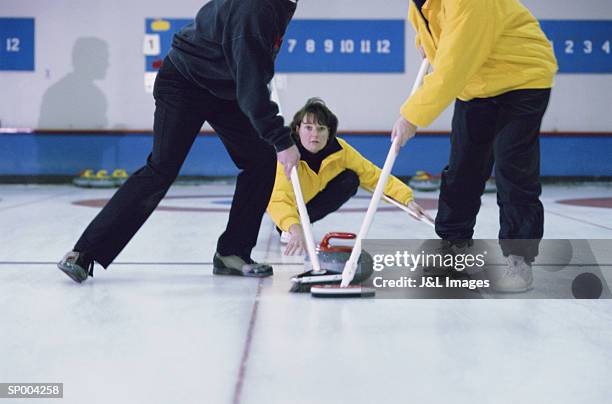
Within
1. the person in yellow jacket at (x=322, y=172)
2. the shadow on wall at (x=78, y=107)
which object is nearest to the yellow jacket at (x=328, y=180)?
the person in yellow jacket at (x=322, y=172)

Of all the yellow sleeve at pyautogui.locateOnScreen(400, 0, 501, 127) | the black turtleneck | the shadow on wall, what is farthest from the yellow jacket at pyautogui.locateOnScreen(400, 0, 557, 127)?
the shadow on wall

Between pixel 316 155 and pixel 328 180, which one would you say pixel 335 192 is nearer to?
pixel 328 180

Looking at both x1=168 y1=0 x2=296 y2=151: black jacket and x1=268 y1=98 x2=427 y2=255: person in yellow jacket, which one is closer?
x1=168 y1=0 x2=296 y2=151: black jacket

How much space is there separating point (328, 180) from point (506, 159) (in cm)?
98

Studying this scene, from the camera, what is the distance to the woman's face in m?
2.56

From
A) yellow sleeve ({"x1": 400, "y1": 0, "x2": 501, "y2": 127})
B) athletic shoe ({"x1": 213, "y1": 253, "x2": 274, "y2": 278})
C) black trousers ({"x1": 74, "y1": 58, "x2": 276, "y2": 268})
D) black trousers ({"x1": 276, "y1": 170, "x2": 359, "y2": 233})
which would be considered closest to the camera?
yellow sleeve ({"x1": 400, "y1": 0, "x2": 501, "y2": 127})

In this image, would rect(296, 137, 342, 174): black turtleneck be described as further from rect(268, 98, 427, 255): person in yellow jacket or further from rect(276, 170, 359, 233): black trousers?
rect(276, 170, 359, 233): black trousers

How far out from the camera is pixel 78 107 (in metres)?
7.61

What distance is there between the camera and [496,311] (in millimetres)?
1614

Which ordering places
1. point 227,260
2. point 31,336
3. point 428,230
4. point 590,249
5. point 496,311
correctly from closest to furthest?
1. point 31,336
2. point 496,311
3. point 227,260
4. point 590,249
5. point 428,230

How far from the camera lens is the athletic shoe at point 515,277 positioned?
1855 mm

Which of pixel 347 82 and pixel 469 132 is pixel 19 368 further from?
pixel 347 82

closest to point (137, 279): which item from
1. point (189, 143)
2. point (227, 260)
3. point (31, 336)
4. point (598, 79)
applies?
point (227, 260)

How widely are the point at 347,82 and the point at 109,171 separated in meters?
2.83
